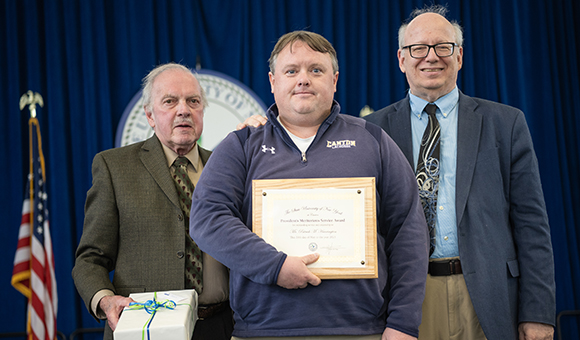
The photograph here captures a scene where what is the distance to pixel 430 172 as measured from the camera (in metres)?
2.12

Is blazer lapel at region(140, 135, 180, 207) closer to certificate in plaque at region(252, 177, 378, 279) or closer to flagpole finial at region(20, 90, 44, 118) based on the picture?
certificate in plaque at region(252, 177, 378, 279)

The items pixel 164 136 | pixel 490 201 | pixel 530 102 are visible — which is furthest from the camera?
pixel 530 102

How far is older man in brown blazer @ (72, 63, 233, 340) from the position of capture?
6.54ft

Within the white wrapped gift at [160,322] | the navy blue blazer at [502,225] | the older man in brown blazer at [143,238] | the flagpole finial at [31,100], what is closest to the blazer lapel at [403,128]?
the navy blue blazer at [502,225]

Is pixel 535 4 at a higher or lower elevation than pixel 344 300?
higher

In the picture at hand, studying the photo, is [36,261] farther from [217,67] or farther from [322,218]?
[322,218]

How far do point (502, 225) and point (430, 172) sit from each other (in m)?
0.38

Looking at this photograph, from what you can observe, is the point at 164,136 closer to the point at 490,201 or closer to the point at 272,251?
the point at 272,251

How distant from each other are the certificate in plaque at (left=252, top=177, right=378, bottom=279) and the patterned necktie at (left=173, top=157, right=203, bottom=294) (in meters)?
0.62

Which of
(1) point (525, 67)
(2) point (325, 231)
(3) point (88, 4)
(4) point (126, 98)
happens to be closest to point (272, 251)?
(2) point (325, 231)

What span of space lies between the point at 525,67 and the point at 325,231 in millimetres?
3525

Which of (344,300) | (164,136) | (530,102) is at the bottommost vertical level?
(344,300)

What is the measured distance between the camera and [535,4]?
428 centimetres

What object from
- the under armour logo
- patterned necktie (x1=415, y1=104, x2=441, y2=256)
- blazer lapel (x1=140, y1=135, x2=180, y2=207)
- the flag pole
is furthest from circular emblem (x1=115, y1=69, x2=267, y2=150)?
the under armour logo
